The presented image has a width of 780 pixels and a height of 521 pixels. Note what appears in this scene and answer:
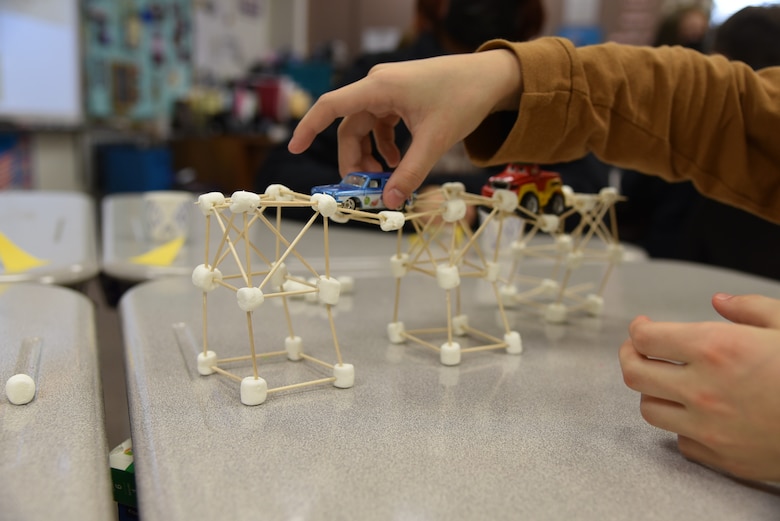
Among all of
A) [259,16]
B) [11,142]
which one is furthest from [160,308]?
[259,16]

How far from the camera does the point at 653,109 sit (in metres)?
0.63

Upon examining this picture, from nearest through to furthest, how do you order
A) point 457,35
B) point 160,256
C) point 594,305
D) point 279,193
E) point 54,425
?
point 54,425
point 279,193
point 594,305
point 160,256
point 457,35

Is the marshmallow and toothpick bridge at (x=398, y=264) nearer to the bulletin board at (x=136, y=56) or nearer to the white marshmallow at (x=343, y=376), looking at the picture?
the white marshmallow at (x=343, y=376)

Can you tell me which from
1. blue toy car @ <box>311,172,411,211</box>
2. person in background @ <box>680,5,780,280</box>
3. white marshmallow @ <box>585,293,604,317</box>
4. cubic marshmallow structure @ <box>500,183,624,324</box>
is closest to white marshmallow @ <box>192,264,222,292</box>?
blue toy car @ <box>311,172,411,211</box>

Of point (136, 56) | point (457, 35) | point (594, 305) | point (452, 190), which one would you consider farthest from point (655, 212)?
point (136, 56)

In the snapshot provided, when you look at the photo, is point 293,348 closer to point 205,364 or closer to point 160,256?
point 205,364

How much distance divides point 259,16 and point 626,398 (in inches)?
137

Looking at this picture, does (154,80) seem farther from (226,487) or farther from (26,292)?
(226,487)

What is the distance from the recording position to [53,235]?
0.96 m

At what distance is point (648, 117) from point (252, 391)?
1.55 ft

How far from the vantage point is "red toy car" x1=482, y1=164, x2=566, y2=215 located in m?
0.59

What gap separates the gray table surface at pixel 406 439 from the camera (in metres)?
0.34

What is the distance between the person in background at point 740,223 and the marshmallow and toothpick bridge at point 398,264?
0.43m

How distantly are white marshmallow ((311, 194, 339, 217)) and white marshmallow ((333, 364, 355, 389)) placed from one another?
0.12m
